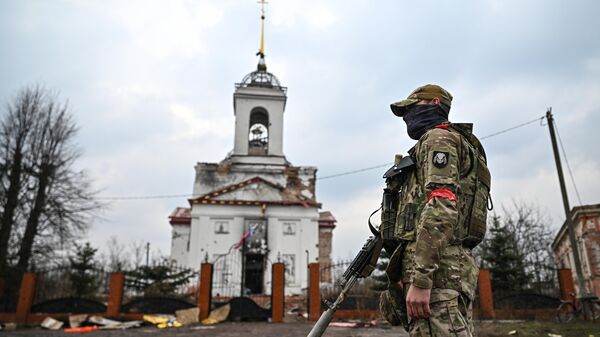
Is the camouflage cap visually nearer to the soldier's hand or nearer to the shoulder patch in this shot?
the shoulder patch

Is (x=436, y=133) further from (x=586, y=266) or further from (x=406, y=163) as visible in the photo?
(x=586, y=266)

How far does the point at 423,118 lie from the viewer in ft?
9.62

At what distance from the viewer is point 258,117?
31844 millimetres

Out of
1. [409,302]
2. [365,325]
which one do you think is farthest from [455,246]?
[365,325]

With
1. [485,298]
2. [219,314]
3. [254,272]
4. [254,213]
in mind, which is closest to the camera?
[485,298]

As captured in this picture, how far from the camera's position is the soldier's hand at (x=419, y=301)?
7.70ft

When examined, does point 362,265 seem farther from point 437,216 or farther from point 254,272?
point 254,272

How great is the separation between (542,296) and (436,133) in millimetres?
11635

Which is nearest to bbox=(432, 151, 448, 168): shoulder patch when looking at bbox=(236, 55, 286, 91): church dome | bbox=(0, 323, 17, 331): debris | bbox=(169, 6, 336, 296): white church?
bbox=(0, 323, 17, 331): debris

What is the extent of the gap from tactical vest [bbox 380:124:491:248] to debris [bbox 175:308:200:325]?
34.5 ft

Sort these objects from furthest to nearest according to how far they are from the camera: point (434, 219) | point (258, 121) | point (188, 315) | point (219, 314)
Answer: point (258, 121) < point (219, 314) < point (188, 315) < point (434, 219)

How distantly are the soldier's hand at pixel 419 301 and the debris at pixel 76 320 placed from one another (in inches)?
481

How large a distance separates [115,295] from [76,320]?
1.18m

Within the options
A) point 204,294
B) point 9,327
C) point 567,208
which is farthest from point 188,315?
point 567,208
